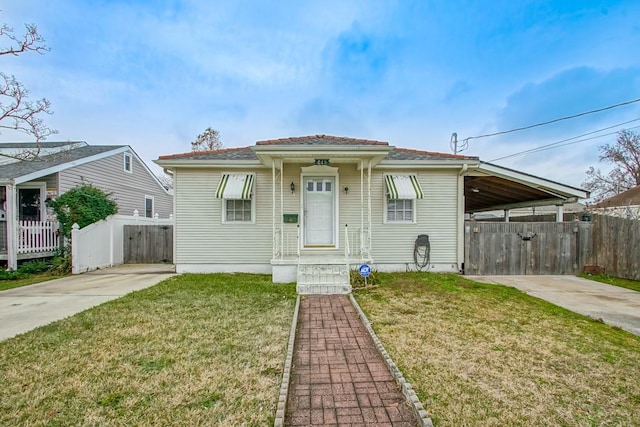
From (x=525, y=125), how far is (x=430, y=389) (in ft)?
61.9

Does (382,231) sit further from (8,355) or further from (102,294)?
(8,355)

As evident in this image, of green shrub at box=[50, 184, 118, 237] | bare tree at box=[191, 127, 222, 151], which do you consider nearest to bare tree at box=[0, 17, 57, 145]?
green shrub at box=[50, 184, 118, 237]

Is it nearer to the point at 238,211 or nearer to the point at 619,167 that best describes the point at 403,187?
the point at 238,211

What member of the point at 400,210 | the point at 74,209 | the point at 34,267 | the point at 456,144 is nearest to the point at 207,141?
the point at 74,209

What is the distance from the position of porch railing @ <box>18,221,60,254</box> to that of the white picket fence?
4.59ft

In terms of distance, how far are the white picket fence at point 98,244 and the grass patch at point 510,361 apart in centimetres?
888

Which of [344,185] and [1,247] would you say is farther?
[1,247]

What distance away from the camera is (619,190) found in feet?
79.9

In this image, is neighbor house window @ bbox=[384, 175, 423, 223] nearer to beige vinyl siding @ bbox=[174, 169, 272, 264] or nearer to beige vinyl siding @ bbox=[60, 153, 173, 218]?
beige vinyl siding @ bbox=[174, 169, 272, 264]

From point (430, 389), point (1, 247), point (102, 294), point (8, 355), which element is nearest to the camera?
point (430, 389)

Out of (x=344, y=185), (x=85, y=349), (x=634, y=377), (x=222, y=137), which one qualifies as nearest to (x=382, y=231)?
(x=344, y=185)

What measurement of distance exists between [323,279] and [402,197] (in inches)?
134

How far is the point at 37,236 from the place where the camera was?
31.3ft

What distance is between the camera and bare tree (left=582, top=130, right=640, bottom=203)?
23.2 m
